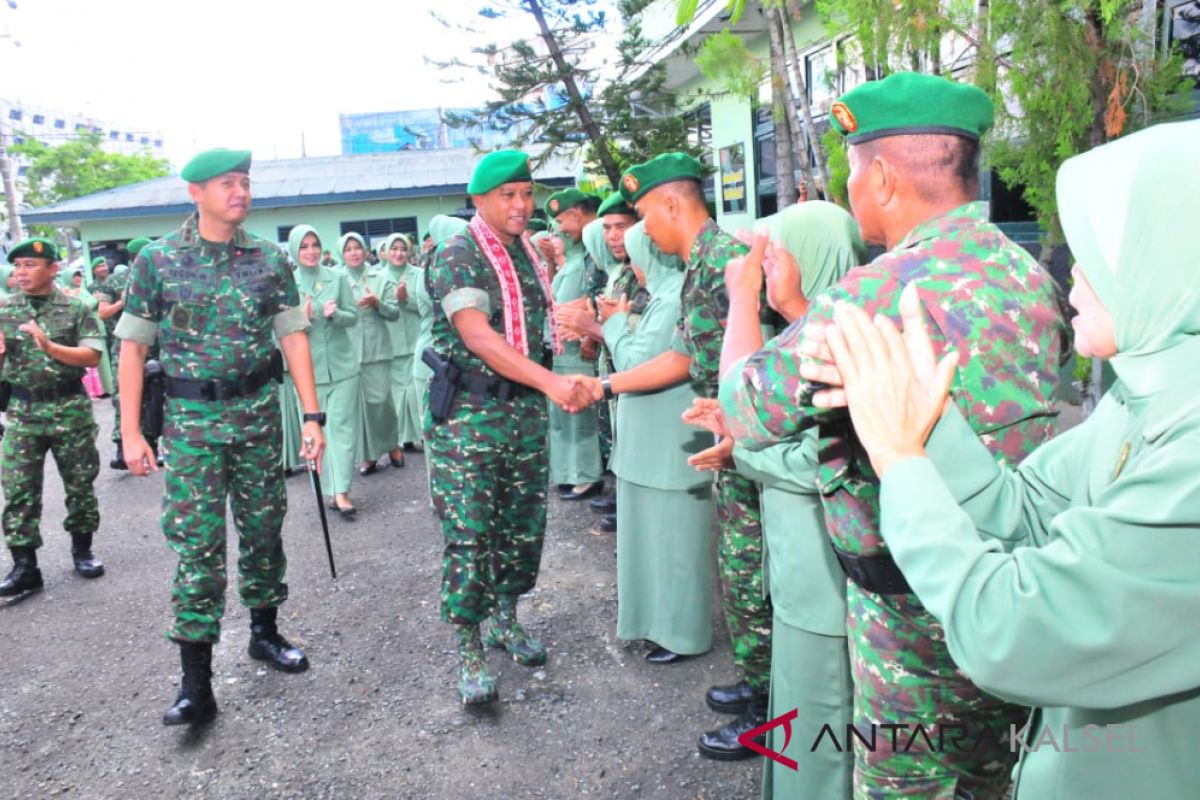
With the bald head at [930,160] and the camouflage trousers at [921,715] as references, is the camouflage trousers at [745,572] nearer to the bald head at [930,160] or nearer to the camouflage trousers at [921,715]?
the camouflage trousers at [921,715]

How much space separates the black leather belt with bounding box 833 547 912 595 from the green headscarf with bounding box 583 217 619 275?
416 centimetres

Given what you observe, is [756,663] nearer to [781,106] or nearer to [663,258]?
[663,258]

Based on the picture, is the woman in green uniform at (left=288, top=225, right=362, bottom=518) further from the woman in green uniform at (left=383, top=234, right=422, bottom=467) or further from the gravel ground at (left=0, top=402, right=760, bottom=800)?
the gravel ground at (left=0, top=402, right=760, bottom=800)

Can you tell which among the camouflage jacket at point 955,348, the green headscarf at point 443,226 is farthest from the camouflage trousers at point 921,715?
the green headscarf at point 443,226

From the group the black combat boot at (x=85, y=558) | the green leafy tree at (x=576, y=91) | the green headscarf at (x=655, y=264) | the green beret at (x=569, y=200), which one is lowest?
the black combat boot at (x=85, y=558)

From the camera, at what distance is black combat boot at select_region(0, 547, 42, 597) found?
4.71 meters

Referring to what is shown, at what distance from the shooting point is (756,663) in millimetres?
3014

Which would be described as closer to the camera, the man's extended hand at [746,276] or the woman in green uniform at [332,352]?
the man's extended hand at [746,276]

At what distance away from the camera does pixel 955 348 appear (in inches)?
59.7

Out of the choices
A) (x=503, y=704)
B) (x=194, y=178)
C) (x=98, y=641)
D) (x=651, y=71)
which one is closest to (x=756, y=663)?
(x=503, y=704)

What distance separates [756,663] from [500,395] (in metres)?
1.39

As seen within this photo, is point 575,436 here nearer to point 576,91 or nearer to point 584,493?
point 584,493

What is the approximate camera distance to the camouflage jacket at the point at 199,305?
338cm

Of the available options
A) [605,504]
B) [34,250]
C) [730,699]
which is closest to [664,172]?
[730,699]
